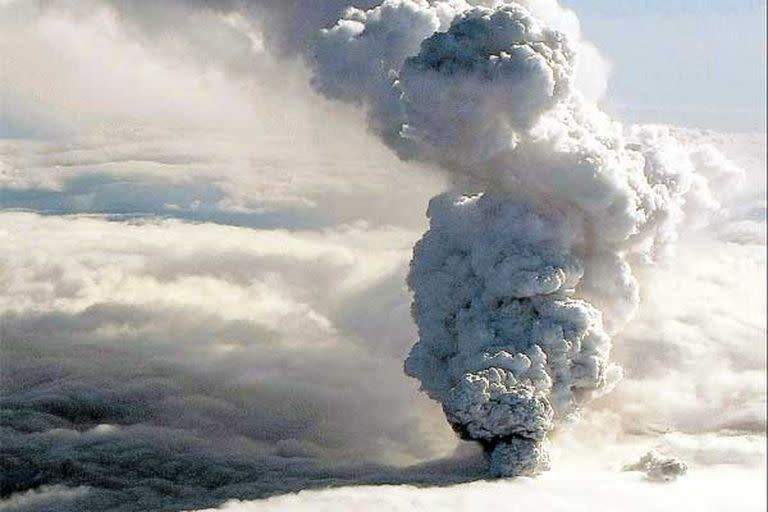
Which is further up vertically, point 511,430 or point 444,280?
point 444,280

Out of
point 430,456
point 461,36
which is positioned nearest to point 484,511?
point 430,456

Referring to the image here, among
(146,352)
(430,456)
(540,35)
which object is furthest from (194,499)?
(146,352)

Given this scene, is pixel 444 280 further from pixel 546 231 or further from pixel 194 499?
pixel 194 499

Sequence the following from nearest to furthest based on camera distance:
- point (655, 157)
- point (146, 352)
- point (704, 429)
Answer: point (655, 157), point (704, 429), point (146, 352)

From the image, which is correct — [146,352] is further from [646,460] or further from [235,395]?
[646,460]

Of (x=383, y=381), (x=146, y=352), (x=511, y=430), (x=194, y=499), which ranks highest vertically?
(x=146, y=352)

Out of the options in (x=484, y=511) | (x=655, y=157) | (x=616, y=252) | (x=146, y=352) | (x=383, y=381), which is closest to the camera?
(x=484, y=511)

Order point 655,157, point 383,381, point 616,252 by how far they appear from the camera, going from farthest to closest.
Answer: point 383,381, point 655,157, point 616,252

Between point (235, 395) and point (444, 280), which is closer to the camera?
point (444, 280)

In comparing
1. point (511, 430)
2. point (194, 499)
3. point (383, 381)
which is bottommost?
point (194, 499)
